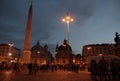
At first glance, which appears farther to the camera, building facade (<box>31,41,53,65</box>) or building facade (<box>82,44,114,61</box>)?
building facade (<box>31,41,53,65</box>)

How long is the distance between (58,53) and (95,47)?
22.8m

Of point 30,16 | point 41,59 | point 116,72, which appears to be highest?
point 30,16

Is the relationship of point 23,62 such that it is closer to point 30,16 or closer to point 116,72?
point 30,16

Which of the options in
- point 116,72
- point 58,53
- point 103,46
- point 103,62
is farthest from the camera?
point 58,53

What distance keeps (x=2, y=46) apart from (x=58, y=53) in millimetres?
36052

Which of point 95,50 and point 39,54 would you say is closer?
point 95,50

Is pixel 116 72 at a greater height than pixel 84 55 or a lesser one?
lesser

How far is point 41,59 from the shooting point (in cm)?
10606

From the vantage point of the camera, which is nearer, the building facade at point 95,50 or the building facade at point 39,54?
the building facade at point 95,50

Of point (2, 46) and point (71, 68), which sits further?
point (2, 46)

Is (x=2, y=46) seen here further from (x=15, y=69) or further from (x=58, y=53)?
(x=15, y=69)

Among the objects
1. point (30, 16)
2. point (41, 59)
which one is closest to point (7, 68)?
point (30, 16)

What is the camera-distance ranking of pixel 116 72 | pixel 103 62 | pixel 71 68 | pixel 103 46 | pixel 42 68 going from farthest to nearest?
1. pixel 103 46
2. pixel 42 68
3. pixel 71 68
4. pixel 116 72
5. pixel 103 62

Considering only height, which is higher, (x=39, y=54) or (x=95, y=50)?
(x=95, y=50)
